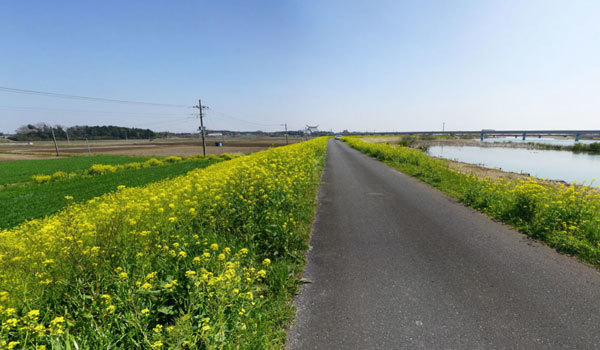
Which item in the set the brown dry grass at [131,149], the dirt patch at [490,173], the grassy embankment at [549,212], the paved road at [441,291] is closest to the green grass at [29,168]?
the brown dry grass at [131,149]

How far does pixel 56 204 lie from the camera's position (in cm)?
1066

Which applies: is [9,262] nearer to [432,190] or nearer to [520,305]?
[520,305]

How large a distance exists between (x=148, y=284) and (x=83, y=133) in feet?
574

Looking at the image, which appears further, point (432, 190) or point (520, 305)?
point (432, 190)

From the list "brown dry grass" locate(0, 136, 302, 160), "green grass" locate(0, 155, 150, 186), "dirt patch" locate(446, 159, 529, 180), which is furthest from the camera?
"brown dry grass" locate(0, 136, 302, 160)

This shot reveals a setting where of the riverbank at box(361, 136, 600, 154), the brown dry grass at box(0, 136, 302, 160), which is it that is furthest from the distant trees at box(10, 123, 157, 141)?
the riverbank at box(361, 136, 600, 154)

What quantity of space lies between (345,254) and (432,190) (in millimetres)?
7172

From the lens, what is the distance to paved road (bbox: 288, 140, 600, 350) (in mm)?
2611

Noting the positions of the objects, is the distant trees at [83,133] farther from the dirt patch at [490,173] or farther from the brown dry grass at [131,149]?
the dirt patch at [490,173]

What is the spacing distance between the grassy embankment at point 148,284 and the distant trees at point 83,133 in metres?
151

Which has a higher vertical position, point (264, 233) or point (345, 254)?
point (264, 233)

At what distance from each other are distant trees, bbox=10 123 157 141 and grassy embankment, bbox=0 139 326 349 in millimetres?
151034

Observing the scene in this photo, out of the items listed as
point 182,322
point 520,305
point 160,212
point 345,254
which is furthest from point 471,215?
point 160,212

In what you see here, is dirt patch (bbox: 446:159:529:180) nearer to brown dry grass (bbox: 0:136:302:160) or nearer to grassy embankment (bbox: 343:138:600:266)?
grassy embankment (bbox: 343:138:600:266)
